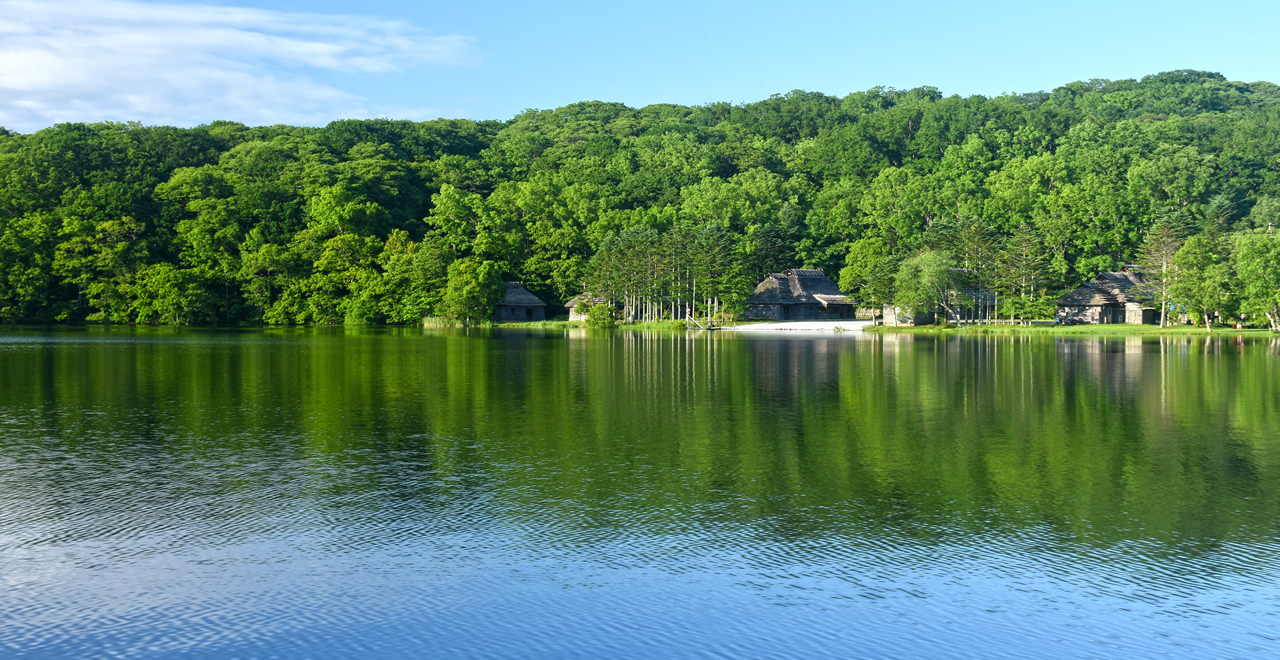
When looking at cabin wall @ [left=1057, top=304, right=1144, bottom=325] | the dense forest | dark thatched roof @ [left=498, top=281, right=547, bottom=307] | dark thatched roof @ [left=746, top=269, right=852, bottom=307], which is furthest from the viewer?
dark thatched roof @ [left=498, top=281, right=547, bottom=307]

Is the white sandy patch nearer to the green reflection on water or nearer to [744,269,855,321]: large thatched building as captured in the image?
[744,269,855,321]: large thatched building

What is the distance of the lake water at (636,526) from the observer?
749 cm

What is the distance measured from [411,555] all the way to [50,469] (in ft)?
24.5

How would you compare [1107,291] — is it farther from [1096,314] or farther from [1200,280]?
[1200,280]

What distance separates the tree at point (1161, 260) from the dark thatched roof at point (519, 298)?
52.4 metres

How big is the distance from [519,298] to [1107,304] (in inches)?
2068

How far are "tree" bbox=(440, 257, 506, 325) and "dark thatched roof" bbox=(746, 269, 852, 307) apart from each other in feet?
77.7

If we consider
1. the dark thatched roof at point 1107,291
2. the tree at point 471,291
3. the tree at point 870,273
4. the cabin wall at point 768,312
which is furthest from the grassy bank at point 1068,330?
the tree at point 471,291

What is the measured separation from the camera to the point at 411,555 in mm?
9344


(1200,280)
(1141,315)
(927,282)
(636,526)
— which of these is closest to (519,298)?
(927,282)

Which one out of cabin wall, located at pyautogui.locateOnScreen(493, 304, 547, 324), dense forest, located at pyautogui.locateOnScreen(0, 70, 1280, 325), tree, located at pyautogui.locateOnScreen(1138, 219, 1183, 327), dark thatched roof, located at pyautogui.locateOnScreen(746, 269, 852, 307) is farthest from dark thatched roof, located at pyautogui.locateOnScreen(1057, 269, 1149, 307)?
cabin wall, located at pyautogui.locateOnScreen(493, 304, 547, 324)

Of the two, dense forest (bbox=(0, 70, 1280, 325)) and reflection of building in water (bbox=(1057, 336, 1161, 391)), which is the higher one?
dense forest (bbox=(0, 70, 1280, 325))

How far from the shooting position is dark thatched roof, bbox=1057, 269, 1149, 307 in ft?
265

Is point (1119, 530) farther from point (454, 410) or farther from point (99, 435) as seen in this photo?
point (99, 435)
